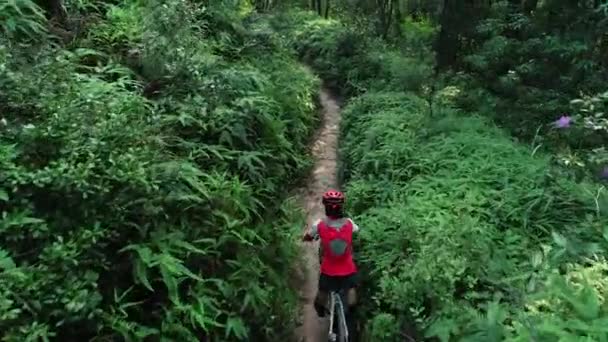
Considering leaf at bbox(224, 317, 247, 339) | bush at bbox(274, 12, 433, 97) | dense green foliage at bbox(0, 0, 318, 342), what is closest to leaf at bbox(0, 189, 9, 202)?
dense green foliage at bbox(0, 0, 318, 342)

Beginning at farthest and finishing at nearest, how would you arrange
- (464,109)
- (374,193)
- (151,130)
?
(464,109) < (374,193) < (151,130)

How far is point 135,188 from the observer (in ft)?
15.8

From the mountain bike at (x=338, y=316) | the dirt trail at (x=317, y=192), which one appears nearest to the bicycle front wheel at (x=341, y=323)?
the mountain bike at (x=338, y=316)

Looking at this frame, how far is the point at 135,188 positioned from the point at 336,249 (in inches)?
88.2

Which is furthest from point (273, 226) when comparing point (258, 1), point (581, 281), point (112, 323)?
point (258, 1)

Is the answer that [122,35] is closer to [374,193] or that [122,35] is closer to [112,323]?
[374,193]

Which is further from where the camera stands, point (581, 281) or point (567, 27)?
point (567, 27)

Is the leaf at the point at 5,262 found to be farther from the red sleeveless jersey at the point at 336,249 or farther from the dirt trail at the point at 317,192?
the dirt trail at the point at 317,192

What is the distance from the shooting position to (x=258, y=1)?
77.7 ft

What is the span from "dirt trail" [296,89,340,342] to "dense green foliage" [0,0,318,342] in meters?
0.39

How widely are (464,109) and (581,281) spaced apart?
6815 mm

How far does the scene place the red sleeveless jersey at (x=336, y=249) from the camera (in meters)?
5.54

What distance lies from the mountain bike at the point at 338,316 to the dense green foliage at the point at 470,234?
0.29 m

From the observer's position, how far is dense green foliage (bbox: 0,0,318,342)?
4137 millimetres
